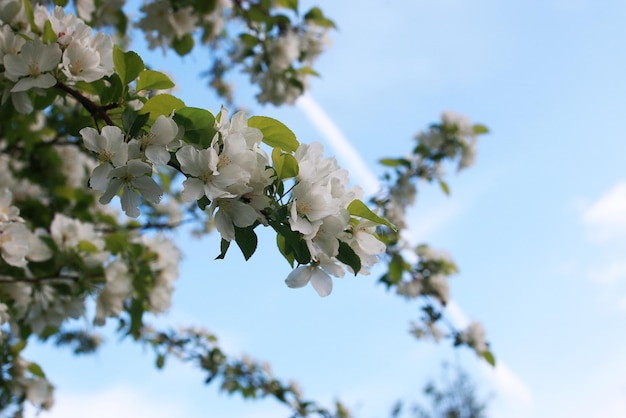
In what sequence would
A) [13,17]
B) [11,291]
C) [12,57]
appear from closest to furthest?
1. [12,57]
2. [13,17]
3. [11,291]

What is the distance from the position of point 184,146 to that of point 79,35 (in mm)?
429

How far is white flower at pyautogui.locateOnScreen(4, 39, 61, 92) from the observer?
117 cm

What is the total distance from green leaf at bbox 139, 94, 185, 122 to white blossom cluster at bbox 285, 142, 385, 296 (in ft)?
0.88

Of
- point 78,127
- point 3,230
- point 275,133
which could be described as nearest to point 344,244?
point 275,133

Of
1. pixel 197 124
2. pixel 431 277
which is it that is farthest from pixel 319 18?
pixel 197 124

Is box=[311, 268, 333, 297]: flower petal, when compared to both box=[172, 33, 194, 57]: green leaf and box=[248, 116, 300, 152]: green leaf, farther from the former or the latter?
box=[172, 33, 194, 57]: green leaf

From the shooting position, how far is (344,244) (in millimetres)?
1025

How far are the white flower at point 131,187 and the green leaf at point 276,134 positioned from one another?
8.4 inches

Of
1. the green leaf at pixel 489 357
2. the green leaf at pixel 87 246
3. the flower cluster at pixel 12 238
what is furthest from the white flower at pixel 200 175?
the green leaf at pixel 489 357

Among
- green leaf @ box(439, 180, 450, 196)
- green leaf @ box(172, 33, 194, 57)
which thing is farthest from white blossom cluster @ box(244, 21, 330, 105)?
green leaf @ box(439, 180, 450, 196)

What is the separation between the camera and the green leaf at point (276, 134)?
1.05m

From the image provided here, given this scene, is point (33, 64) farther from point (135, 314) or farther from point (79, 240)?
point (135, 314)

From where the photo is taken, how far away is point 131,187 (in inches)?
40.2

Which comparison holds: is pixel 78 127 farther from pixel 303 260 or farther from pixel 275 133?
pixel 303 260
